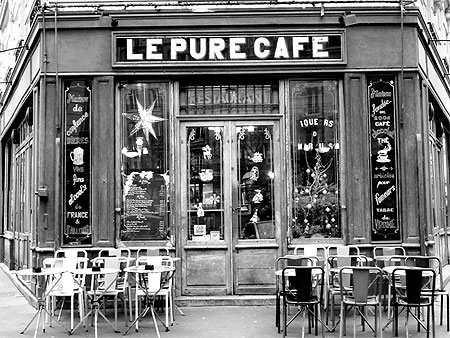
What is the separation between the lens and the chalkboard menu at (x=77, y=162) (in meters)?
10.2

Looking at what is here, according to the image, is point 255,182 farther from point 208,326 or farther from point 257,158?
point 208,326

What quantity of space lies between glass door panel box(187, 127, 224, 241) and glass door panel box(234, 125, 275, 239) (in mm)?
316

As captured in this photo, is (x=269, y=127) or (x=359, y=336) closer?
(x=359, y=336)

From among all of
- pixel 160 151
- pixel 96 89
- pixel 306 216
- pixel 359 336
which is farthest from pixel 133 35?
pixel 359 336

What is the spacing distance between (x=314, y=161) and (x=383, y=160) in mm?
1098

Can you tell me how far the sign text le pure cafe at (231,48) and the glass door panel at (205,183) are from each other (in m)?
1.23

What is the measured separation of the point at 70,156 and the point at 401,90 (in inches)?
214

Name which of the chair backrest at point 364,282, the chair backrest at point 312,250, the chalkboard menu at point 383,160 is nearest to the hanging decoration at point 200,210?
the chair backrest at point 312,250

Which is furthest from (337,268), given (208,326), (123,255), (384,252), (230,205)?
(123,255)

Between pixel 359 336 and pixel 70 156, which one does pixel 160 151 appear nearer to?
pixel 70 156

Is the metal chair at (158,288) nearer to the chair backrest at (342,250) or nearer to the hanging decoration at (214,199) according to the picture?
the hanging decoration at (214,199)

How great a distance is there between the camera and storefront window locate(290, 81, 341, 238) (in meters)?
10.5

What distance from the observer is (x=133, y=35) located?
10.4 metres

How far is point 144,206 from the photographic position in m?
10.4
